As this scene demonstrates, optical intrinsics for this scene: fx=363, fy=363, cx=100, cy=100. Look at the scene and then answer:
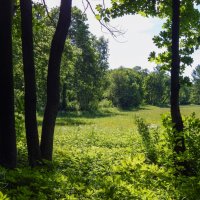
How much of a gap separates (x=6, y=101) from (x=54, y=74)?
1.76 metres

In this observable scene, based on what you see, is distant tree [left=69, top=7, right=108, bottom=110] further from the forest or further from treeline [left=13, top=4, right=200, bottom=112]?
the forest

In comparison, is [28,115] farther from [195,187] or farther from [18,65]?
[18,65]

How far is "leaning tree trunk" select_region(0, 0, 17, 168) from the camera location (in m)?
7.29

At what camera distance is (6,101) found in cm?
733

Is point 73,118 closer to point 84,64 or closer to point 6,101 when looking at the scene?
point 84,64

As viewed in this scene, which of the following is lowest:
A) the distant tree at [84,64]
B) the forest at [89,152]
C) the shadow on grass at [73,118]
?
the shadow on grass at [73,118]

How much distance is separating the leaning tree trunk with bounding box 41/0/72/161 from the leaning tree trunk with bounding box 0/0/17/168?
1524 mm

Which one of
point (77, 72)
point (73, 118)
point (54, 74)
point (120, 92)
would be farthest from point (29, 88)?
point (120, 92)

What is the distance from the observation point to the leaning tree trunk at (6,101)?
23.9ft

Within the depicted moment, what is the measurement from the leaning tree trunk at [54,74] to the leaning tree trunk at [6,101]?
5.00 feet

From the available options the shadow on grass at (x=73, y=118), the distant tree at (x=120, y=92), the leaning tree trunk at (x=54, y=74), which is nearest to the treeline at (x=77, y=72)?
the distant tree at (x=120, y=92)

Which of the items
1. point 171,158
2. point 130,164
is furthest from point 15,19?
point 130,164

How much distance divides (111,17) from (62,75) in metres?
24.4

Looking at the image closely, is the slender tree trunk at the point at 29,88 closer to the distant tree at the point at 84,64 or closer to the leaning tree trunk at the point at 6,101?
the leaning tree trunk at the point at 6,101
